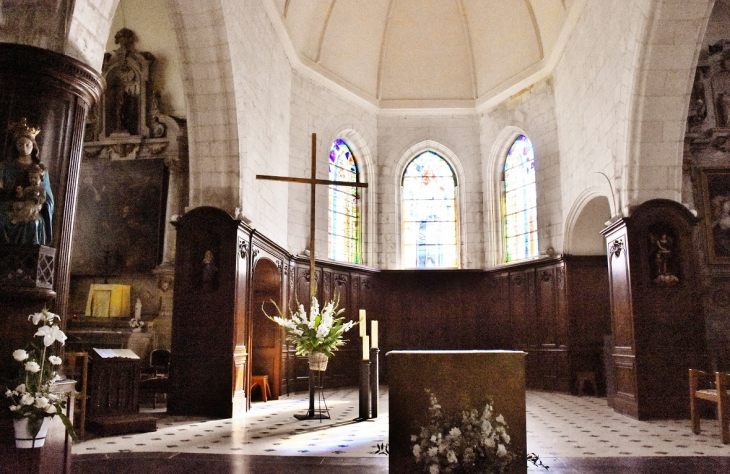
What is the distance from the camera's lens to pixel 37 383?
4043mm

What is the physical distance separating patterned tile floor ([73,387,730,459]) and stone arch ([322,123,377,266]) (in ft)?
19.7

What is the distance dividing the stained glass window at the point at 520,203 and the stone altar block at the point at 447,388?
1098 cm

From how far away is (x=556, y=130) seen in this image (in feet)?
43.5

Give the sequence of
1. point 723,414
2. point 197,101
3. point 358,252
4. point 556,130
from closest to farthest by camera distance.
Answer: point 723,414 → point 197,101 → point 556,130 → point 358,252

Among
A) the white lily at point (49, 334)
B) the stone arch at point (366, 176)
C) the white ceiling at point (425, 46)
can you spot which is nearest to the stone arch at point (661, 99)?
the white ceiling at point (425, 46)

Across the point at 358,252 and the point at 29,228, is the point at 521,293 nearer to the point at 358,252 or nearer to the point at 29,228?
the point at 358,252

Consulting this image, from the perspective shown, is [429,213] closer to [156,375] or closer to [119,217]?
[119,217]

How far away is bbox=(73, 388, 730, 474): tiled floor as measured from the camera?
5.21 meters

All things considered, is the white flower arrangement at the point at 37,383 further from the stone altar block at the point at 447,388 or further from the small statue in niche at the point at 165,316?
the small statue in niche at the point at 165,316

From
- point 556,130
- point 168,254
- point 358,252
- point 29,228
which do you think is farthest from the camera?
point 358,252

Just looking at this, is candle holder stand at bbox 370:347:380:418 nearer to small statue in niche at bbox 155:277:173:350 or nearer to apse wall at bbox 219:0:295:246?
apse wall at bbox 219:0:295:246

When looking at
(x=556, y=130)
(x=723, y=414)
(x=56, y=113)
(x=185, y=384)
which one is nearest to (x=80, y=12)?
(x=56, y=113)

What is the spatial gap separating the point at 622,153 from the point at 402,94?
7.32 metres

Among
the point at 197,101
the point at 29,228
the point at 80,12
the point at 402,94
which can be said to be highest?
the point at 402,94
